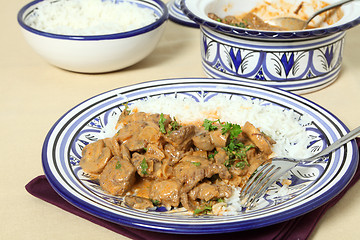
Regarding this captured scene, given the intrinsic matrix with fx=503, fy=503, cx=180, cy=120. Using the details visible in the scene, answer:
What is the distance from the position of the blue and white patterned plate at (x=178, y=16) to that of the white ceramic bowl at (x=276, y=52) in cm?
124

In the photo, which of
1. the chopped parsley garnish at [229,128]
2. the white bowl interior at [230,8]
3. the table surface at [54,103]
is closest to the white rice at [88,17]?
the table surface at [54,103]

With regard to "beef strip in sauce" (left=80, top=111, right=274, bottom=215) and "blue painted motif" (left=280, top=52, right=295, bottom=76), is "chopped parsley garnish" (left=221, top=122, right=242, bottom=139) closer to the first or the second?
"beef strip in sauce" (left=80, top=111, right=274, bottom=215)

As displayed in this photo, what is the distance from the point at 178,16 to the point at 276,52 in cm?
197

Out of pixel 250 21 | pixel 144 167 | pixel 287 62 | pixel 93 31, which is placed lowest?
pixel 144 167

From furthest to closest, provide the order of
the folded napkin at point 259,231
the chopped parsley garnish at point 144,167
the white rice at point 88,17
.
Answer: the white rice at point 88,17 < the chopped parsley garnish at point 144,167 < the folded napkin at point 259,231

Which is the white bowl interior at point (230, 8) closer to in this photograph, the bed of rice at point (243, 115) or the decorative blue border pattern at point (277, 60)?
the decorative blue border pattern at point (277, 60)

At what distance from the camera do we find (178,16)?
5.21m

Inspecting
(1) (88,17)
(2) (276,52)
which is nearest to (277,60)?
(2) (276,52)

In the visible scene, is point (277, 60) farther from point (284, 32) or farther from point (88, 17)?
point (88, 17)

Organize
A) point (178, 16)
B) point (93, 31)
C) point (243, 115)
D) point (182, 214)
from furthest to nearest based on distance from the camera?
point (178, 16) < point (93, 31) < point (243, 115) < point (182, 214)

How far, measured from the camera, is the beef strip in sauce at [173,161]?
238 cm

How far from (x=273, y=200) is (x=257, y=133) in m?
0.43

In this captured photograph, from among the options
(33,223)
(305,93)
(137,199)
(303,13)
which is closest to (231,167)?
(137,199)

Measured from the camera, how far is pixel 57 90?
3.93 m
